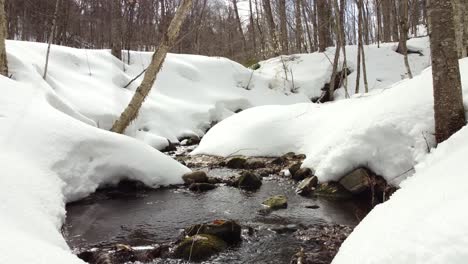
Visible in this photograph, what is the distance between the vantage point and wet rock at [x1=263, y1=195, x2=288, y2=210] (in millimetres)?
6473

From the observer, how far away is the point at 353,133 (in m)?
7.11

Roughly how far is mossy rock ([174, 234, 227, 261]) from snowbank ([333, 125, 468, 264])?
5.74ft

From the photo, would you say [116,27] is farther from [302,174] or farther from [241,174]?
[302,174]

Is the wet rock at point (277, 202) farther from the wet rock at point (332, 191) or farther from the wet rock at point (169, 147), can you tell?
the wet rock at point (169, 147)

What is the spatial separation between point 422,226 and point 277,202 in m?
3.95

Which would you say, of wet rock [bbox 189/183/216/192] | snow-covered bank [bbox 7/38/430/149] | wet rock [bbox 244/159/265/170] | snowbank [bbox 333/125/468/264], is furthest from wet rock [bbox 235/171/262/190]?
snow-covered bank [bbox 7/38/430/149]

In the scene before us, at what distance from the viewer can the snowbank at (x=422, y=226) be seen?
2.34 m

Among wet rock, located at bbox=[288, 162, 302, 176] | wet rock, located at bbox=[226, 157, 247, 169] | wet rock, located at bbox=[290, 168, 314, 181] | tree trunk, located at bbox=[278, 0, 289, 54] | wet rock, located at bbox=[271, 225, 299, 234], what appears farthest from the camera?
tree trunk, located at bbox=[278, 0, 289, 54]

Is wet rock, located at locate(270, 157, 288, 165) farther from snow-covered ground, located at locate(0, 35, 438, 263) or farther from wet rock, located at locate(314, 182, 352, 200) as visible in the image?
wet rock, located at locate(314, 182, 352, 200)

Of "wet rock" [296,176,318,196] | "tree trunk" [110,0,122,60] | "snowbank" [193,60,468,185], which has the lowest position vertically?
"wet rock" [296,176,318,196]

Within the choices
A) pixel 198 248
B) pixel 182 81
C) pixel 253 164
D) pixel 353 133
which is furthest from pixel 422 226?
pixel 182 81

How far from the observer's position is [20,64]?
9938 mm

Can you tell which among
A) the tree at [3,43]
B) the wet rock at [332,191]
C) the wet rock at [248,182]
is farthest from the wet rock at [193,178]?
the tree at [3,43]

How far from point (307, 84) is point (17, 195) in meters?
15.6
